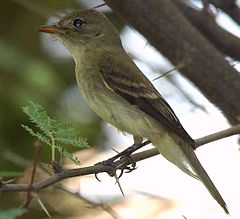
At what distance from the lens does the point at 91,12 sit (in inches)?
191

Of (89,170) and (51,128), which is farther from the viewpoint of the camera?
(89,170)

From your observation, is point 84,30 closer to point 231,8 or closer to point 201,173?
point 231,8

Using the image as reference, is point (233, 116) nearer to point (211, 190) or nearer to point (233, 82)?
point (233, 82)

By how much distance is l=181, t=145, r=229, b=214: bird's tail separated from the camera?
3.90 metres

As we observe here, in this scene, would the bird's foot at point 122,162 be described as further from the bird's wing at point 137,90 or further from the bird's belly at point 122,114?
the bird's wing at point 137,90

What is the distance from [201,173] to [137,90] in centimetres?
56

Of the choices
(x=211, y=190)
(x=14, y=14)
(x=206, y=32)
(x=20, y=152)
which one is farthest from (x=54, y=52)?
(x=211, y=190)

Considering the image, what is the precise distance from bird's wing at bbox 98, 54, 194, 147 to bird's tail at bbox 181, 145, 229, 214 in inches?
5.3

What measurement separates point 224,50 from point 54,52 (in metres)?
1.38

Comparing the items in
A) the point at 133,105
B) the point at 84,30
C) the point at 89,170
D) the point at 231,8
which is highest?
the point at 231,8

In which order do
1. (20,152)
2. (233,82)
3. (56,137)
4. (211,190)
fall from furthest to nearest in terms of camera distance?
(20,152)
(233,82)
(211,190)
(56,137)

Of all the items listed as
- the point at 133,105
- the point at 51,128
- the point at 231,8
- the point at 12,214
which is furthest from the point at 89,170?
the point at 231,8

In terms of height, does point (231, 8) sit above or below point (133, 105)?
above

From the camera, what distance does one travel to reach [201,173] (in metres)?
4.11
